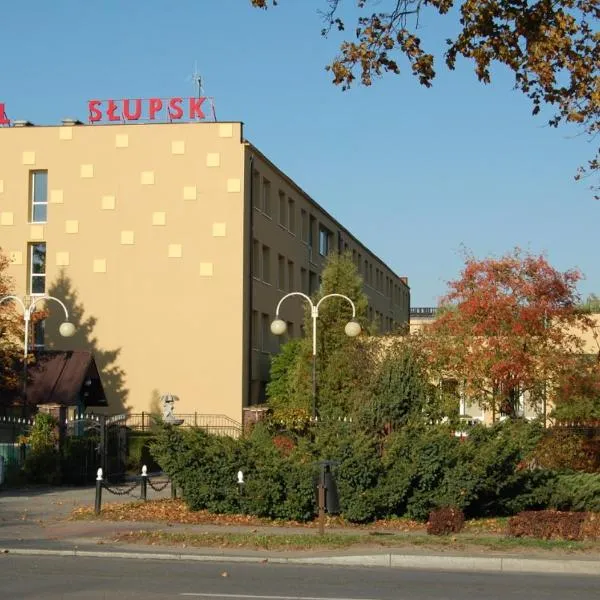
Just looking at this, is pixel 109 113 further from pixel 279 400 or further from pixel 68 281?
pixel 279 400

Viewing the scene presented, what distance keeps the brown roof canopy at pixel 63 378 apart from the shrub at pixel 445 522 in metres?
22.7

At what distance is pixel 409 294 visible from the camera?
94.0 meters

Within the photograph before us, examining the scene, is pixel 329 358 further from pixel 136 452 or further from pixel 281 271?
pixel 136 452

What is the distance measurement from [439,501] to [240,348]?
24.0 meters

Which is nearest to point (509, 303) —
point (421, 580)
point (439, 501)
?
point (439, 501)

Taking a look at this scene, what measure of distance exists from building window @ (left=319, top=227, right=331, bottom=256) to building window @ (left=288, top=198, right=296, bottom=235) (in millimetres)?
5851

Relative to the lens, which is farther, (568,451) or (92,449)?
(92,449)

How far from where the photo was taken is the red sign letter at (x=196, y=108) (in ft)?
144

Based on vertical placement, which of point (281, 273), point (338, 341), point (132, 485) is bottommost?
point (132, 485)

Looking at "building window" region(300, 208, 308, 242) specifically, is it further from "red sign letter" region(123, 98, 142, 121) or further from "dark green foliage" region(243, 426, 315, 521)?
"dark green foliage" region(243, 426, 315, 521)

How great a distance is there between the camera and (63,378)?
128 feet

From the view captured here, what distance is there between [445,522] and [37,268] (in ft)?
99.1

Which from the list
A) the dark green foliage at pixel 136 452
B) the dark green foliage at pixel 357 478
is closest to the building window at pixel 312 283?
the dark green foliage at pixel 136 452

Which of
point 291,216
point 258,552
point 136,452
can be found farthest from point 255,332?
point 258,552
